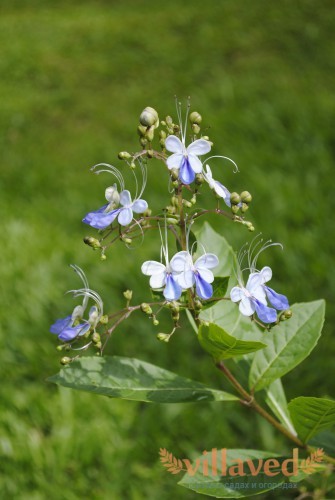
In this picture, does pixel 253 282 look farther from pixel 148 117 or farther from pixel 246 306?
pixel 148 117

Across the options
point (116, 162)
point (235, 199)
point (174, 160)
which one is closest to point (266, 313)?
point (235, 199)

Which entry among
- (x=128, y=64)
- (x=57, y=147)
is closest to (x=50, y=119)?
(x=57, y=147)

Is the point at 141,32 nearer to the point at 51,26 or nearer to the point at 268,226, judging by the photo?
the point at 51,26

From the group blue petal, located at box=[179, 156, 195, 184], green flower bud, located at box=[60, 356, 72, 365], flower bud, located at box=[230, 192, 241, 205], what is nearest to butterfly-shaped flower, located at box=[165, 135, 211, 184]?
blue petal, located at box=[179, 156, 195, 184]

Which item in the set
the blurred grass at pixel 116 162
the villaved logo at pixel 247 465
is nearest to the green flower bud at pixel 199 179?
the villaved logo at pixel 247 465

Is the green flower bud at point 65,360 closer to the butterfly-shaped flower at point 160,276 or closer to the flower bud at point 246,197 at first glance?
the butterfly-shaped flower at point 160,276
